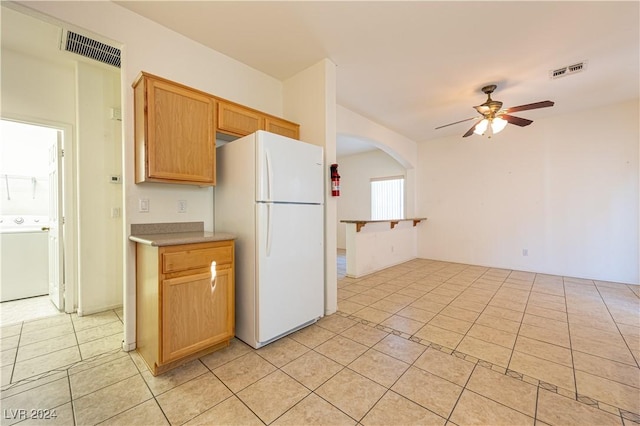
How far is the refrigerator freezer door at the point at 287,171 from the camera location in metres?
2.05

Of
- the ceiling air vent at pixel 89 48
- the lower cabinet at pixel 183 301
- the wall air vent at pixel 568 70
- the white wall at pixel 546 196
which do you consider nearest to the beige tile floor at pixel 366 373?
the lower cabinet at pixel 183 301

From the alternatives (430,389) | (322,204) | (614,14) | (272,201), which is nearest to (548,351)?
(430,389)

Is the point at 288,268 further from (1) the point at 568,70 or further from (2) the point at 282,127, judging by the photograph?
(1) the point at 568,70

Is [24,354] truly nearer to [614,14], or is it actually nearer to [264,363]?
[264,363]

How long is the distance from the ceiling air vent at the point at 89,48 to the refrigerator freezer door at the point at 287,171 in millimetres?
1654

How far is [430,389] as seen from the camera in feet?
5.26

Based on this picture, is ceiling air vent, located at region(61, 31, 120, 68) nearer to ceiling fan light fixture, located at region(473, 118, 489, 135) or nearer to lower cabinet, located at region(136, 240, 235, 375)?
lower cabinet, located at region(136, 240, 235, 375)

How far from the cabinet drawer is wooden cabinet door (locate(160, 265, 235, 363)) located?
68mm

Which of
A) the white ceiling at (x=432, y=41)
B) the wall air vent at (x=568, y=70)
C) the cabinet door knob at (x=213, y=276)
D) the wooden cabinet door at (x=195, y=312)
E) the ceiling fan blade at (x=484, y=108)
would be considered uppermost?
the white ceiling at (x=432, y=41)

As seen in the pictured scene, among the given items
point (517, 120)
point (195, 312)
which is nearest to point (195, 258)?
point (195, 312)

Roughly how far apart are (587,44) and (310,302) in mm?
3662

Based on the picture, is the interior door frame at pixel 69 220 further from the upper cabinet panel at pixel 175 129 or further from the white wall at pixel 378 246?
the white wall at pixel 378 246

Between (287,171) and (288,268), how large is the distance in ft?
2.77

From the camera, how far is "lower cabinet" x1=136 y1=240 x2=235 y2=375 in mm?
1706
